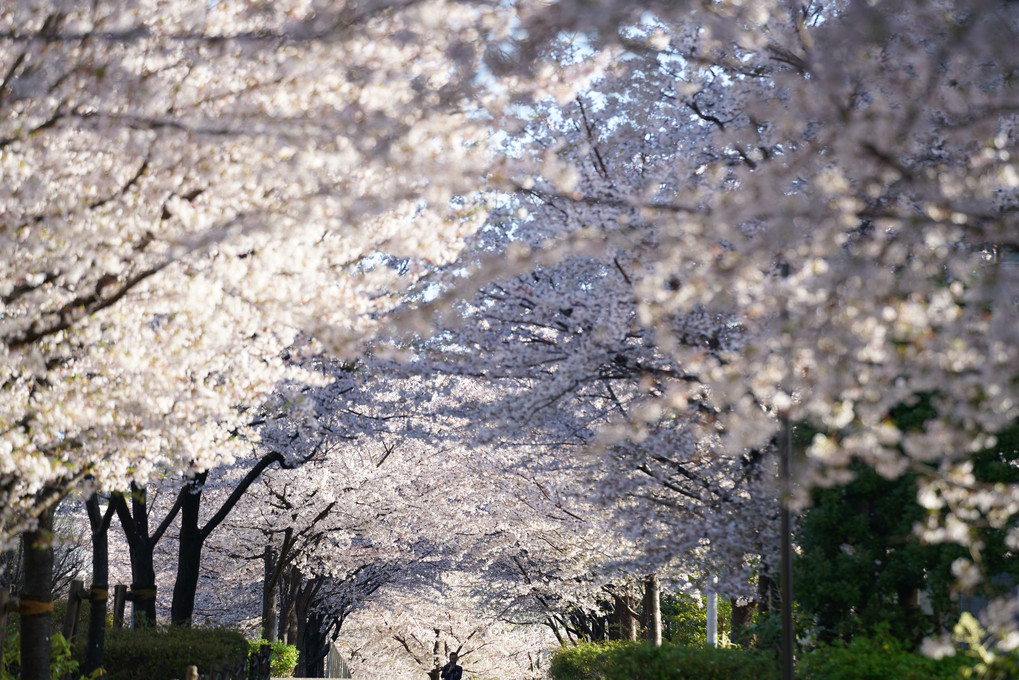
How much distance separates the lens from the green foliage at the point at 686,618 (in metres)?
27.7

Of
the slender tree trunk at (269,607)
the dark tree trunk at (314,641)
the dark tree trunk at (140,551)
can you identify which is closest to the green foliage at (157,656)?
the dark tree trunk at (140,551)

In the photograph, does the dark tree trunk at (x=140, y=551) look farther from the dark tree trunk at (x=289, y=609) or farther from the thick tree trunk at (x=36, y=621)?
the dark tree trunk at (x=289, y=609)

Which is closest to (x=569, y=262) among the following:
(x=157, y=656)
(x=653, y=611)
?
(x=157, y=656)

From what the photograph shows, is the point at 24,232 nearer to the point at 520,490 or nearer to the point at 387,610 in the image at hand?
the point at 520,490

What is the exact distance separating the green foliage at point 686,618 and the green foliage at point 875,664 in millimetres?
19371

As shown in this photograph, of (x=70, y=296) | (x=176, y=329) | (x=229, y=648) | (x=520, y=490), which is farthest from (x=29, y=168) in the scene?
(x=520, y=490)

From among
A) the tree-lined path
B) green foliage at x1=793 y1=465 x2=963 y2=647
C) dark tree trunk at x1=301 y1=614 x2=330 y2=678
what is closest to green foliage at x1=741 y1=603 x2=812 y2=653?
the tree-lined path

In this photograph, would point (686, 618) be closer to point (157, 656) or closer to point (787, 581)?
point (157, 656)

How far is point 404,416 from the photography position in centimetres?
1830

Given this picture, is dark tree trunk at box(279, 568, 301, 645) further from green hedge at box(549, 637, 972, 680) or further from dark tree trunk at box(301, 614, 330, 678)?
green hedge at box(549, 637, 972, 680)

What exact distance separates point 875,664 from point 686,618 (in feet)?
71.9

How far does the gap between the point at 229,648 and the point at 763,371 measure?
12.4 metres

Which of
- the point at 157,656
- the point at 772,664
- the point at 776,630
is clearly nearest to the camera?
the point at 772,664

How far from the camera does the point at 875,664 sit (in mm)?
7488
